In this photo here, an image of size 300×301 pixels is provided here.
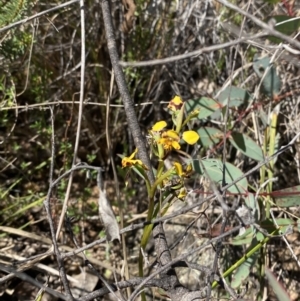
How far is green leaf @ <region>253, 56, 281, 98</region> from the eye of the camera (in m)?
1.60

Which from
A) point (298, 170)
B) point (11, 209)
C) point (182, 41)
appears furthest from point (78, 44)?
point (298, 170)

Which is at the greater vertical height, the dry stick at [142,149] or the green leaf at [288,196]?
the dry stick at [142,149]

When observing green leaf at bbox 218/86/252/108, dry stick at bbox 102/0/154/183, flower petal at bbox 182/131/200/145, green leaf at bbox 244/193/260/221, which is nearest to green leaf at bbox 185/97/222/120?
green leaf at bbox 218/86/252/108

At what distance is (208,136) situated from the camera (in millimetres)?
1589

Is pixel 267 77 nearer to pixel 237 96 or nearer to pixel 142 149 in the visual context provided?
pixel 237 96

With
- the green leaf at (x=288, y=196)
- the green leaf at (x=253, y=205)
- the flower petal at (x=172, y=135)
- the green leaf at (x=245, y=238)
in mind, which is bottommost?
the green leaf at (x=245, y=238)

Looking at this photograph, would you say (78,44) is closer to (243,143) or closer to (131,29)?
(131,29)

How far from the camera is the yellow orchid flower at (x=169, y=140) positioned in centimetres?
99

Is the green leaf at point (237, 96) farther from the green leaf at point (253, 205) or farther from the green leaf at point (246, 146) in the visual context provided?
the green leaf at point (253, 205)

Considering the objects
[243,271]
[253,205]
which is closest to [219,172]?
[253,205]

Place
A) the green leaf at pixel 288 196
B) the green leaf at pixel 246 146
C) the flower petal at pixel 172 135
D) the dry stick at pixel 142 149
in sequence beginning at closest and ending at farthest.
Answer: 1. the flower petal at pixel 172 135
2. the dry stick at pixel 142 149
3. the green leaf at pixel 288 196
4. the green leaf at pixel 246 146

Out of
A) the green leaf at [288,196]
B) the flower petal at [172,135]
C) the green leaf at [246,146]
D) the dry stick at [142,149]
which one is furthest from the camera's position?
Answer: the green leaf at [246,146]

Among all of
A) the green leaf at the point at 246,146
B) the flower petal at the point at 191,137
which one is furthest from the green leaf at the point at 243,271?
the flower petal at the point at 191,137

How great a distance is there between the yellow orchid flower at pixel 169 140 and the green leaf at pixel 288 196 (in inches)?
19.0
